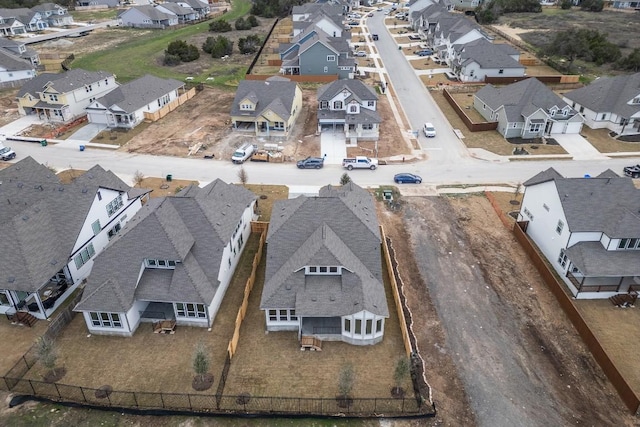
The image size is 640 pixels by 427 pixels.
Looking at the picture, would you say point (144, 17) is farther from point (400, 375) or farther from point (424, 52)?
point (400, 375)

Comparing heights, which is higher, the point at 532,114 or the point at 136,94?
the point at 136,94

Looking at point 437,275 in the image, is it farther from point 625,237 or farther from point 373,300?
point 625,237

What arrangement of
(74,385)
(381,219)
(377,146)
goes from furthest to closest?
(377,146), (381,219), (74,385)

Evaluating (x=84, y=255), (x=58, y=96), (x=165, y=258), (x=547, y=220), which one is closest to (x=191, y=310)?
(x=165, y=258)

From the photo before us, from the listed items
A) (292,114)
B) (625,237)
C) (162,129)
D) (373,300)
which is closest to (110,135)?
(162,129)

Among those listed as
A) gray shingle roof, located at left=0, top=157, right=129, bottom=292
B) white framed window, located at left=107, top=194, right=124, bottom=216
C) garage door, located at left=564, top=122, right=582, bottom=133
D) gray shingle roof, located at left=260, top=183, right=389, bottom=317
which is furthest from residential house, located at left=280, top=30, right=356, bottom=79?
gray shingle roof, located at left=260, top=183, right=389, bottom=317

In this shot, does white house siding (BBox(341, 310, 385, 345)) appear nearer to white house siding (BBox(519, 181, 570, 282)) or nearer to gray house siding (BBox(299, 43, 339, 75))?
white house siding (BBox(519, 181, 570, 282))

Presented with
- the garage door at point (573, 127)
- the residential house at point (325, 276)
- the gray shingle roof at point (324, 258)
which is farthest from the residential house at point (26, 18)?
the garage door at point (573, 127)
